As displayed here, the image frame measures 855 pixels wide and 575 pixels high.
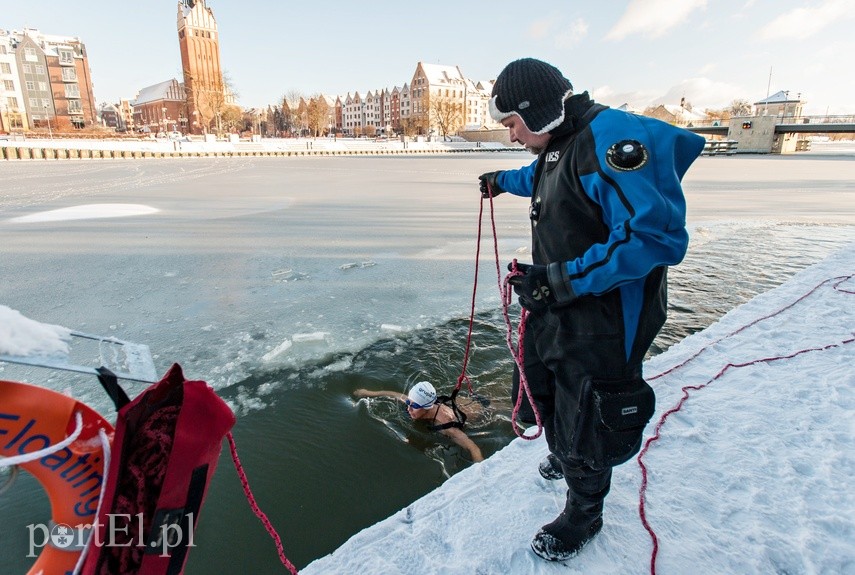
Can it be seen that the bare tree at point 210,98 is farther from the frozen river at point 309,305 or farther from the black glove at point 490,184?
the black glove at point 490,184

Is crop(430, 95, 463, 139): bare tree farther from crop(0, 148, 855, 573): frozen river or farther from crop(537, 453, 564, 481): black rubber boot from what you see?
crop(537, 453, 564, 481): black rubber boot

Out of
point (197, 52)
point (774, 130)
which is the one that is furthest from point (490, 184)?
point (197, 52)

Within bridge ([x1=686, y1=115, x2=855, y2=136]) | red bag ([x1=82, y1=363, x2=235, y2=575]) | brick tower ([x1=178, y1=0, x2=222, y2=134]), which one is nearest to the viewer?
red bag ([x1=82, y1=363, x2=235, y2=575])

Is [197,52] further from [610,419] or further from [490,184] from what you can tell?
[610,419]

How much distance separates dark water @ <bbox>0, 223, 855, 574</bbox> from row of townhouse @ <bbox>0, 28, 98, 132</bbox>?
67911 mm

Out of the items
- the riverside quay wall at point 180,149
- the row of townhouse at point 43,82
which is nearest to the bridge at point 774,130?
the riverside quay wall at point 180,149

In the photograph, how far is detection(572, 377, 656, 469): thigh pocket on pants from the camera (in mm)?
1412

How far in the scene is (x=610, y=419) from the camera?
4.64ft

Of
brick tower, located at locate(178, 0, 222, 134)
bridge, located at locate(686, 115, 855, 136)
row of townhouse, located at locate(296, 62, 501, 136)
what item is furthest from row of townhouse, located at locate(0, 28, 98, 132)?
bridge, located at locate(686, 115, 855, 136)

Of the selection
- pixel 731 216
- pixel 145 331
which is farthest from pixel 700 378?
pixel 731 216

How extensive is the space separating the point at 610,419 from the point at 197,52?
84.7 metres

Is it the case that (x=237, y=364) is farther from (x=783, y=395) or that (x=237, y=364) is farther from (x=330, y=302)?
(x=783, y=395)

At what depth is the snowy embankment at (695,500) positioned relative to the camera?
1.63m

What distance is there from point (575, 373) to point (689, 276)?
17.2 ft
